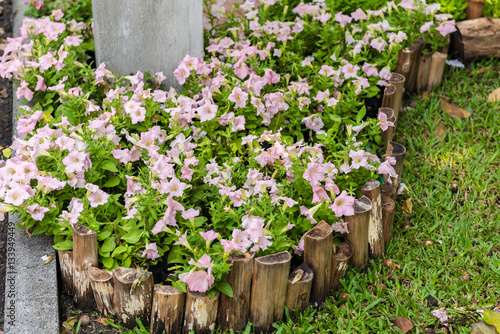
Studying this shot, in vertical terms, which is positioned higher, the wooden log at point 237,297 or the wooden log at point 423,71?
the wooden log at point 423,71

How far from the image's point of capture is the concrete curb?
2.43 meters

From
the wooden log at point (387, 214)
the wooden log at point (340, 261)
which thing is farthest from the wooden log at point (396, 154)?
the wooden log at point (340, 261)

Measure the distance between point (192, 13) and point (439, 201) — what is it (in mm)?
1802

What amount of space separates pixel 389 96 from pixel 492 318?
143 cm

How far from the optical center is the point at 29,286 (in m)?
2.55

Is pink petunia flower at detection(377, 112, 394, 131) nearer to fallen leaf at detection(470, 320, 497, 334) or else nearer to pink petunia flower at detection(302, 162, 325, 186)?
pink petunia flower at detection(302, 162, 325, 186)

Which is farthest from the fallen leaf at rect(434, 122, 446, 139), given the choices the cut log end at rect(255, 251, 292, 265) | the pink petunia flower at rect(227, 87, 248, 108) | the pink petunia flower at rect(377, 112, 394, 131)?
the cut log end at rect(255, 251, 292, 265)

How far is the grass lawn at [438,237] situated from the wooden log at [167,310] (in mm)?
449

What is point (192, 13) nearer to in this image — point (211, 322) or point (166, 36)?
point (166, 36)

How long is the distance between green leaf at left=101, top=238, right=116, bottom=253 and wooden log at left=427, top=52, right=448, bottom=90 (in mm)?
2573

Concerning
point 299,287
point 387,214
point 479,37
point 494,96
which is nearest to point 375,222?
point 387,214

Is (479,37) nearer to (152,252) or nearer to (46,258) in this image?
(152,252)

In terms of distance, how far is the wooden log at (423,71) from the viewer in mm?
4023

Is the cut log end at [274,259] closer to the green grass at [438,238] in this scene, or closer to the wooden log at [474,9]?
the green grass at [438,238]
